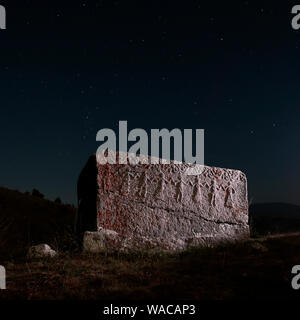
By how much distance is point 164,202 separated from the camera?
4934mm

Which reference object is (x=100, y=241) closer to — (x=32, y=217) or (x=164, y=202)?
(x=164, y=202)

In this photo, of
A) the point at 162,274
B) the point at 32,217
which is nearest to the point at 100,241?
the point at 162,274

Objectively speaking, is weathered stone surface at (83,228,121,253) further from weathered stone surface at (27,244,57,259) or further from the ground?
weathered stone surface at (27,244,57,259)

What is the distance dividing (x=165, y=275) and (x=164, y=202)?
182 centimetres

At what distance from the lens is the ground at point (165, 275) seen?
264cm

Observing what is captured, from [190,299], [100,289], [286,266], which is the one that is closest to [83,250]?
[100,289]

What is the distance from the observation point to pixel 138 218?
4.75m

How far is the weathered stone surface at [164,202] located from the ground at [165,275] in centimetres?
52

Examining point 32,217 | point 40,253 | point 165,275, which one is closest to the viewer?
point 165,275

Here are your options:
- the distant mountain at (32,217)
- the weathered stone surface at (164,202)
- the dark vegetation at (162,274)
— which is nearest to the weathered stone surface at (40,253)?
the dark vegetation at (162,274)

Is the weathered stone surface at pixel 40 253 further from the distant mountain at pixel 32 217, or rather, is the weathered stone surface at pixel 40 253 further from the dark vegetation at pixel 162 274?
the distant mountain at pixel 32 217

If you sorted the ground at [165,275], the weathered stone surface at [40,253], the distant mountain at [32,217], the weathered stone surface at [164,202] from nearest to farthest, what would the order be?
the ground at [165,275] < the weathered stone surface at [40,253] < the weathered stone surface at [164,202] < the distant mountain at [32,217]

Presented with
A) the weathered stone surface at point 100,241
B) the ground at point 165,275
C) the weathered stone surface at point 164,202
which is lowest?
the ground at point 165,275

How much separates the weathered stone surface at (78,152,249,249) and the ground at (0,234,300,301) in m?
0.52
